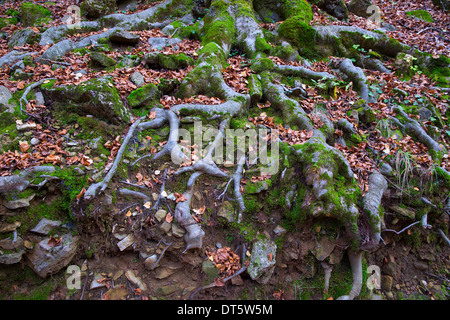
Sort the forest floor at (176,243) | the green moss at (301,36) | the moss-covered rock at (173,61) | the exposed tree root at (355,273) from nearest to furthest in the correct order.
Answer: the forest floor at (176,243), the exposed tree root at (355,273), the moss-covered rock at (173,61), the green moss at (301,36)

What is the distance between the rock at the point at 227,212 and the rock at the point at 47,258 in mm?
2152

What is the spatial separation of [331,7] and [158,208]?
30.1 ft

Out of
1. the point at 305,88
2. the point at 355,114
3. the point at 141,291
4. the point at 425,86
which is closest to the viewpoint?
the point at 141,291

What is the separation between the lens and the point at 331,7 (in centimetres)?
853

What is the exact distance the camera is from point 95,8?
755 centimetres

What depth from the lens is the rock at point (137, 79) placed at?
4.93m

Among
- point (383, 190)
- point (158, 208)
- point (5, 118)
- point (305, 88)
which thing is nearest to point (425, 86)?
point (305, 88)

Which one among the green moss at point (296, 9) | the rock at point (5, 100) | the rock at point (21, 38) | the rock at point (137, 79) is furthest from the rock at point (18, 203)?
the green moss at point (296, 9)

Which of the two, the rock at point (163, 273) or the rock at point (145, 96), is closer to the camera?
the rock at point (163, 273)

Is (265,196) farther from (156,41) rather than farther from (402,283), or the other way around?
(156,41)

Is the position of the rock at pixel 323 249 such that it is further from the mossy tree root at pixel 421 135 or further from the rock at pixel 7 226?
the rock at pixel 7 226

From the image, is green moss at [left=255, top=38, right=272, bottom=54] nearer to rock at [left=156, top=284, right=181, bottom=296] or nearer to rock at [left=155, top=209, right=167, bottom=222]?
rock at [left=155, top=209, right=167, bottom=222]

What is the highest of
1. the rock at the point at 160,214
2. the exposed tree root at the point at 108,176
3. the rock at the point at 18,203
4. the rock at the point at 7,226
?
the exposed tree root at the point at 108,176

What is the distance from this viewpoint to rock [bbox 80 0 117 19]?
24.6 ft
